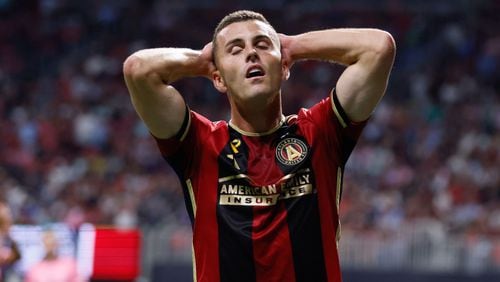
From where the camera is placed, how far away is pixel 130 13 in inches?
844

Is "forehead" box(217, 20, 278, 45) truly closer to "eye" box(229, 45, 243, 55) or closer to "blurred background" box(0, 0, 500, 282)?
"eye" box(229, 45, 243, 55)

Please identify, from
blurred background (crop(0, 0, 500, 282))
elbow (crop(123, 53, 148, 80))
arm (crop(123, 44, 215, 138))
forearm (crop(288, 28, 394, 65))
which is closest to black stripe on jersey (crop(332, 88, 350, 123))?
forearm (crop(288, 28, 394, 65))

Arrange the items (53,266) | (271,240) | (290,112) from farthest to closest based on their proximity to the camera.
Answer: (290,112) → (53,266) → (271,240)

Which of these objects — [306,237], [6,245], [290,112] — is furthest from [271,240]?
[290,112]

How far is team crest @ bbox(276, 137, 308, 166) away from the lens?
13.5 ft

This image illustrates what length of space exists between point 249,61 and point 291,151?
1.23ft

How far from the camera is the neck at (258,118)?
4.17 meters

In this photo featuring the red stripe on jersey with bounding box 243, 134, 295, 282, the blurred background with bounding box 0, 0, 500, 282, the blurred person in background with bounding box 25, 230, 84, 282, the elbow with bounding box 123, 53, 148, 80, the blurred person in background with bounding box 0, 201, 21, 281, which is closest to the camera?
the red stripe on jersey with bounding box 243, 134, 295, 282

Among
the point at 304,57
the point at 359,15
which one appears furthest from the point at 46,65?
the point at 304,57

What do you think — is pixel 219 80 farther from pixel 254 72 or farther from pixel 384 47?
pixel 384 47

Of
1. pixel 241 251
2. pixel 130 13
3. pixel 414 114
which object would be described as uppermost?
pixel 130 13

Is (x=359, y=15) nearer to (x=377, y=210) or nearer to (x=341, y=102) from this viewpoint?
(x=377, y=210)

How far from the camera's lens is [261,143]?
4.21 m

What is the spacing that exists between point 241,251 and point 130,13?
17780 mm
